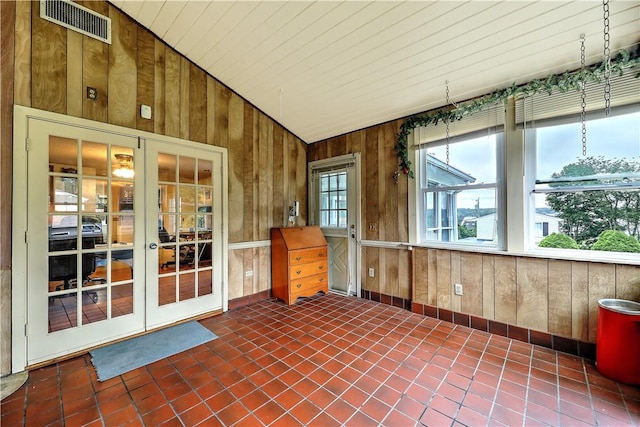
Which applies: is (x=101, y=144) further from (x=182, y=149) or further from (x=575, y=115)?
(x=575, y=115)

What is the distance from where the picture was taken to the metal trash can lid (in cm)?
207

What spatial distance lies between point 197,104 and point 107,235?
1.82m

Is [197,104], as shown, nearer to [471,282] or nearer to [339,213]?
[339,213]

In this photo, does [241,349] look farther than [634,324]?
Yes

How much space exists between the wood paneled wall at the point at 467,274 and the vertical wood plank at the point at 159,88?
2370mm

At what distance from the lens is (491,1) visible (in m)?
1.95

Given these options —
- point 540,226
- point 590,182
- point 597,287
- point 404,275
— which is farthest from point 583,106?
point 404,275

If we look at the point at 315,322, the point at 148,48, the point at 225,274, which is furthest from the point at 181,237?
the point at 148,48

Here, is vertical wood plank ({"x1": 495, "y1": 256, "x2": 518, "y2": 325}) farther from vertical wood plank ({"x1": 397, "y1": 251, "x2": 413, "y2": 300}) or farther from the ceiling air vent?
the ceiling air vent

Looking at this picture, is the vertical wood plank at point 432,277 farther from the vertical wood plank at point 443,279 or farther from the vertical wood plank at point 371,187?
the vertical wood plank at point 371,187

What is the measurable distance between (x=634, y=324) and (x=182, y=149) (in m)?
4.48

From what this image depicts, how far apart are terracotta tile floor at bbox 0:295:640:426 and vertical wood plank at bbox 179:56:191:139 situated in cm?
244

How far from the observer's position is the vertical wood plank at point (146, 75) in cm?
286

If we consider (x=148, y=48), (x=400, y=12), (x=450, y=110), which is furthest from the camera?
(x=450, y=110)
